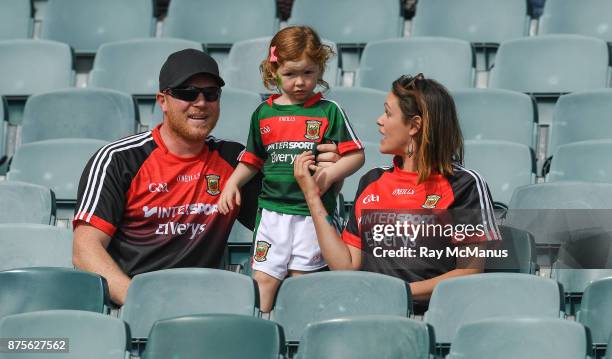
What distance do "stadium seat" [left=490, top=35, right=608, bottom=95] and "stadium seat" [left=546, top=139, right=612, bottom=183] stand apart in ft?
2.99

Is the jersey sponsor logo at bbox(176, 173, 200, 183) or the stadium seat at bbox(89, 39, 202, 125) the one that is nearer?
the jersey sponsor logo at bbox(176, 173, 200, 183)

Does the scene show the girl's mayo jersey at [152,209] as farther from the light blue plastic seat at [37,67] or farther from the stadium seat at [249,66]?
the light blue plastic seat at [37,67]

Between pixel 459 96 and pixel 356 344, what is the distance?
225 centimetres

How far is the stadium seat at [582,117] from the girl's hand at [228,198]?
1764mm

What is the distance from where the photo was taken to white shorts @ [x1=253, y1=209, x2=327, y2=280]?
4.05 metres

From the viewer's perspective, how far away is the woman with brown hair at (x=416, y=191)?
386cm

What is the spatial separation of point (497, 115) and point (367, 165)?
0.74 m

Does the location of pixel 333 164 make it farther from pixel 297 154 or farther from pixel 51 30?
pixel 51 30

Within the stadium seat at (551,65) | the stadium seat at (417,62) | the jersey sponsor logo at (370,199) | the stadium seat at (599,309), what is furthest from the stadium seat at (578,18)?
the stadium seat at (599,309)

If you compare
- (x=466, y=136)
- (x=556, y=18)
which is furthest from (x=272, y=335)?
(x=556, y=18)

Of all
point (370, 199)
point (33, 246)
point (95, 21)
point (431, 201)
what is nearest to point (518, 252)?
point (431, 201)

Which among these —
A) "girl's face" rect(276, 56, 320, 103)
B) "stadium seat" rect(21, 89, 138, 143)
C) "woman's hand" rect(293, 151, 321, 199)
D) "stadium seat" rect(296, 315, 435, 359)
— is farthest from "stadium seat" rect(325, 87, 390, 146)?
"stadium seat" rect(296, 315, 435, 359)

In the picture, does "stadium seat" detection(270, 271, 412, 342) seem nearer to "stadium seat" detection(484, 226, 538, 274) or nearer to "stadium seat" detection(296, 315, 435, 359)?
"stadium seat" detection(296, 315, 435, 359)

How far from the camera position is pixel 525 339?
129 inches
